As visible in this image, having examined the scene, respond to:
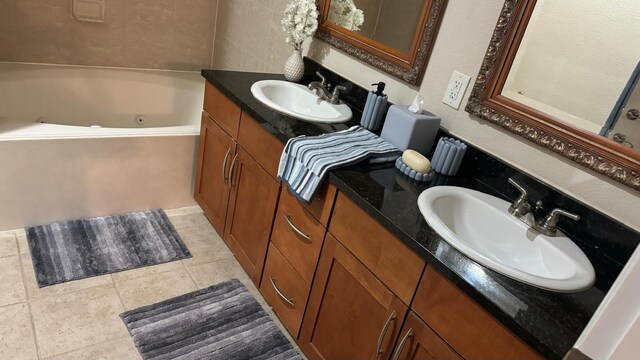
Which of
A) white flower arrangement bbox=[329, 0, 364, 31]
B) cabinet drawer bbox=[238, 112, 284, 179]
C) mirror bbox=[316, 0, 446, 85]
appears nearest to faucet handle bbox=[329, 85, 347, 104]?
mirror bbox=[316, 0, 446, 85]

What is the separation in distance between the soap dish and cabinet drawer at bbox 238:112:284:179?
0.44 meters

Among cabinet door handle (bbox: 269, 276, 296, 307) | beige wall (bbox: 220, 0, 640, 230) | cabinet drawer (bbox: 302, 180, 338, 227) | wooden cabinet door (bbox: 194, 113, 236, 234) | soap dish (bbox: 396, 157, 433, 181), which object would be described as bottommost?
cabinet door handle (bbox: 269, 276, 296, 307)

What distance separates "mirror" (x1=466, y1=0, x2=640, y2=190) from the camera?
1188mm

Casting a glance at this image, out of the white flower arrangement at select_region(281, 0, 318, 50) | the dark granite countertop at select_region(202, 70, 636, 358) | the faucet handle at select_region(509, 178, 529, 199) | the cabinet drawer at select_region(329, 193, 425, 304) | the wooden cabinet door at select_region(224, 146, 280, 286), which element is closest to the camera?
the dark granite countertop at select_region(202, 70, 636, 358)

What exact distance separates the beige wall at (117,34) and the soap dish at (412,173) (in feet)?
6.83

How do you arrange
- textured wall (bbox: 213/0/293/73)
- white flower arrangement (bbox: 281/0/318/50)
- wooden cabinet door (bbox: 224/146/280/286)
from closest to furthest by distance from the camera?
wooden cabinet door (bbox: 224/146/280/286)
white flower arrangement (bbox: 281/0/318/50)
textured wall (bbox: 213/0/293/73)

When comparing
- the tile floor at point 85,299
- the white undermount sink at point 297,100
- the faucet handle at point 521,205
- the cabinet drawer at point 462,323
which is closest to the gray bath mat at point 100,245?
the tile floor at point 85,299

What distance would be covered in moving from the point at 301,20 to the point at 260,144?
26.4 inches

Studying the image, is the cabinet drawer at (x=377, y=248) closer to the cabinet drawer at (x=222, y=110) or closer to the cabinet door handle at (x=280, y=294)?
the cabinet door handle at (x=280, y=294)

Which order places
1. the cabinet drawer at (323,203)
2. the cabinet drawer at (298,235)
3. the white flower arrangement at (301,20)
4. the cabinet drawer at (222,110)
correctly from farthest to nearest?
1. the white flower arrangement at (301,20)
2. the cabinet drawer at (222,110)
3. the cabinet drawer at (298,235)
4. the cabinet drawer at (323,203)

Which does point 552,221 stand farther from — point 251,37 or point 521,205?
point 251,37

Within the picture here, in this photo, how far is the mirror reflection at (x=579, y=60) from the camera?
118 centimetres

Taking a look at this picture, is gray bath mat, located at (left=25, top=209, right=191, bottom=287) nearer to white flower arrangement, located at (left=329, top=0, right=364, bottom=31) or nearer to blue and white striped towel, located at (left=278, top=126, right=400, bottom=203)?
blue and white striped towel, located at (left=278, top=126, right=400, bottom=203)

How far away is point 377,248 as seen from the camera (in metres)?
1.31
